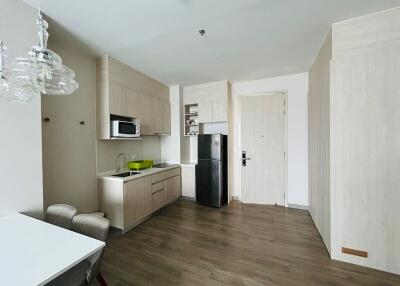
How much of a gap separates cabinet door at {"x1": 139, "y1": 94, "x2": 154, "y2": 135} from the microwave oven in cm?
27

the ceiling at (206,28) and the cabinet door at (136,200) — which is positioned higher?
the ceiling at (206,28)

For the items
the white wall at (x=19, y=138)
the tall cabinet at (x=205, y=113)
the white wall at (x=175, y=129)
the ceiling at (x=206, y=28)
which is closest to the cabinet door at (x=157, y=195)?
the tall cabinet at (x=205, y=113)

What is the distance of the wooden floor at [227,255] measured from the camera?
5.76 feet

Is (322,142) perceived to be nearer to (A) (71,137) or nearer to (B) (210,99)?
(B) (210,99)

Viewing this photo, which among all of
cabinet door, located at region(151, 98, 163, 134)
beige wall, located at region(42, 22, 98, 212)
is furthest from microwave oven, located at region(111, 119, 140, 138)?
cabinet door, located at region(151, 98, 163, 134)

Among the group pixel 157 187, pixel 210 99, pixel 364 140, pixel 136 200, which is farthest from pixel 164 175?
pixel 364 140

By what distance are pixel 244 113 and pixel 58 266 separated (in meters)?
3.65

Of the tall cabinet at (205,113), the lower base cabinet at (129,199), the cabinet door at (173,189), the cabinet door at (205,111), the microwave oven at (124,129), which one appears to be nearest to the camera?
the lower base cabinet at (129,199)

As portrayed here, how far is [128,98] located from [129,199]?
1710 mm

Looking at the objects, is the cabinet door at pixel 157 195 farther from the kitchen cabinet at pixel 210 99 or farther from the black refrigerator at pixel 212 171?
the kitchen cabinet at pixel 210 99

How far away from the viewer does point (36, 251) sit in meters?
1.07

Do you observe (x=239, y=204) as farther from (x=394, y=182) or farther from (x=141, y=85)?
(x=141, y=85)

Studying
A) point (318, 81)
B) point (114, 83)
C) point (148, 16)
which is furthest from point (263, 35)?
point (114, 83)

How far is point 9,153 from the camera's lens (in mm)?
1562
